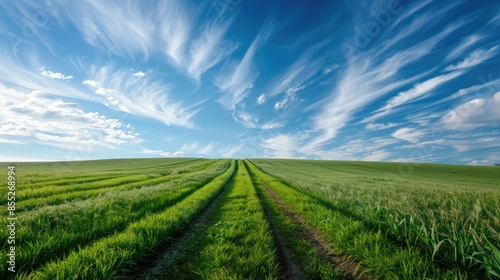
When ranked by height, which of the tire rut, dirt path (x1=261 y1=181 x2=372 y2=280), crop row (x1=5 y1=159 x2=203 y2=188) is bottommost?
dirt path (x1=261 y1=181 x2=372 y2=280)

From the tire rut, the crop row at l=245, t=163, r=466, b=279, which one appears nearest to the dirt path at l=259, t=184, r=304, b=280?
the crop row at l=245, t=163, r=466, b=279

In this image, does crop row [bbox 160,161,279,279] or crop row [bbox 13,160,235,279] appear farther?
crop row [bbox 160,161,279,279]

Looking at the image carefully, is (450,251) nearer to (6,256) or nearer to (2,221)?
(6,256)

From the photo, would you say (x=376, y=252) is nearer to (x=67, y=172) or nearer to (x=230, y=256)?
(x=230, y=256)

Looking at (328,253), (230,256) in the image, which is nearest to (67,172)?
(230,256)

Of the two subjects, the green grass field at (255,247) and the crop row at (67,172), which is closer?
the green grass field at (255,247)

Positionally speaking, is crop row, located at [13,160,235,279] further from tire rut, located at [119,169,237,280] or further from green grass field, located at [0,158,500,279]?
tire rut, located at [119,169,237,280]

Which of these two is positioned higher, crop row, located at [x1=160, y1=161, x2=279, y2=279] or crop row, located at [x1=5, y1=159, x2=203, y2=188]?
crop row, located at [x1=5, y1=159, x2=203, y2=188]

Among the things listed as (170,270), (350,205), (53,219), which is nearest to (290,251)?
(170,270)

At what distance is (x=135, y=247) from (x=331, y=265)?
4814 millimetres

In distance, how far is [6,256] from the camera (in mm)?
4438

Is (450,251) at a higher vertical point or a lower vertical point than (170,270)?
higher

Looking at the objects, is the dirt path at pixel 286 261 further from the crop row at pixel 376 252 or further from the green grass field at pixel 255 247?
the crop row at pixel 376 252

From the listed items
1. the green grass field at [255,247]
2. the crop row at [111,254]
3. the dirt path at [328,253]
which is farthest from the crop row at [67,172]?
the dirt path at [328,253]
